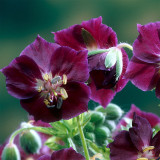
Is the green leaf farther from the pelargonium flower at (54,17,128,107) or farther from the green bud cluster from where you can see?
the green bud cluster

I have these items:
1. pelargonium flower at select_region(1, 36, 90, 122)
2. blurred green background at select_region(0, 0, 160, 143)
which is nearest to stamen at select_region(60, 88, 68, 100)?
pelargonium flower at select_region(1, 36, 90, 122)

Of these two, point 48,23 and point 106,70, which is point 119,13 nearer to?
point 48,23

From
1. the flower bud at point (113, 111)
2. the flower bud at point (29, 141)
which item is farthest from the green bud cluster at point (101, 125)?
the flower bud at point (29, 141)

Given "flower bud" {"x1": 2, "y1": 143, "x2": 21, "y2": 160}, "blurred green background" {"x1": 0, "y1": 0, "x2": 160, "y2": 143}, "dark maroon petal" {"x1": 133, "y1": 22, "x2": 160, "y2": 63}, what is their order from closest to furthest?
"dark maroon petal" {"x1": 133, "y1": 22, "x2": 160, "y2": 63}
"flower bud" {"x1": 2, "y1": 143, "x2": 21, "y2": 160}
"blurred green background" {"x1": 0, "y1": 0, "x2": 160, "y2": 143}

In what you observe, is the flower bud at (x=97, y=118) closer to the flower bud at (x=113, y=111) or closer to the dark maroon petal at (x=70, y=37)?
the flower bud at (x=113, y=111)

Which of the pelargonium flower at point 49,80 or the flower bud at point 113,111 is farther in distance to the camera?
the flower bud at point 113,111

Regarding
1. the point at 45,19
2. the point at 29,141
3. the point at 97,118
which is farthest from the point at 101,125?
the point at 45,19

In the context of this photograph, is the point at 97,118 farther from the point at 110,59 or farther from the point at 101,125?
the point at 110,59

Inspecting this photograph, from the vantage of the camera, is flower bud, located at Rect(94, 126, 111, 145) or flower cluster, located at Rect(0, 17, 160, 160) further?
flower bud, located at Rect(94, 126, 111, 145)
